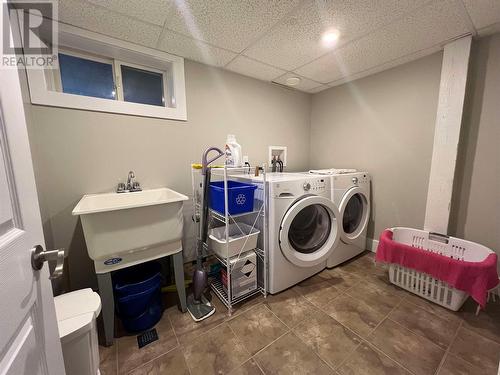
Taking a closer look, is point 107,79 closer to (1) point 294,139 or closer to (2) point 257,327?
(1) point 294,139

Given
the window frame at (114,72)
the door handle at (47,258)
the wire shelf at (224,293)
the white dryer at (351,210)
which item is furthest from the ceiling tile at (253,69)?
the wire shelf at (224,293)

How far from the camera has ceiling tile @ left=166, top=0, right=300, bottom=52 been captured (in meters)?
1.18

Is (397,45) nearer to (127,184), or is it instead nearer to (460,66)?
(460,66)

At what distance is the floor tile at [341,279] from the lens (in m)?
1.74

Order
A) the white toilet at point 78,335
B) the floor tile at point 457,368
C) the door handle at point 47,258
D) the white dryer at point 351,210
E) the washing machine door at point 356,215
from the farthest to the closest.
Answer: the washing machine door at point 356,215, the white dryer at point 351,210, the floor tile at point 457,368, the white toilet at point 78,335, the door handle at point 47,258

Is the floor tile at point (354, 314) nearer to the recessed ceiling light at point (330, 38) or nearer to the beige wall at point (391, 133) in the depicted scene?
the beige wall at point (391, 133)

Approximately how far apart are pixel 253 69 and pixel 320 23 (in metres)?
0.83

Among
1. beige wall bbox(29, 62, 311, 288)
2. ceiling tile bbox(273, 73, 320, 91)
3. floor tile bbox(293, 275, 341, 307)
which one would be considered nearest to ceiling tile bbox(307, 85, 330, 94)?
ceiling tile bbox(273, 73, 320, 91)

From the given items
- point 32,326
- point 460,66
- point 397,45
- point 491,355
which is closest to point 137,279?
point 32,326

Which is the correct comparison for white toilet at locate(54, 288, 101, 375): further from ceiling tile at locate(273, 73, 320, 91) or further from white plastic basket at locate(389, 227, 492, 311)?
ceiling tile at locate(273, 73, 320, 91)

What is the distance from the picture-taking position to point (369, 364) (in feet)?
3.59

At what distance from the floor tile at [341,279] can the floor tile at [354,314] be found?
0.45 feet

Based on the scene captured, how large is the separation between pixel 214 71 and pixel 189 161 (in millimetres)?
928

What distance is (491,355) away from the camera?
3.66ft
